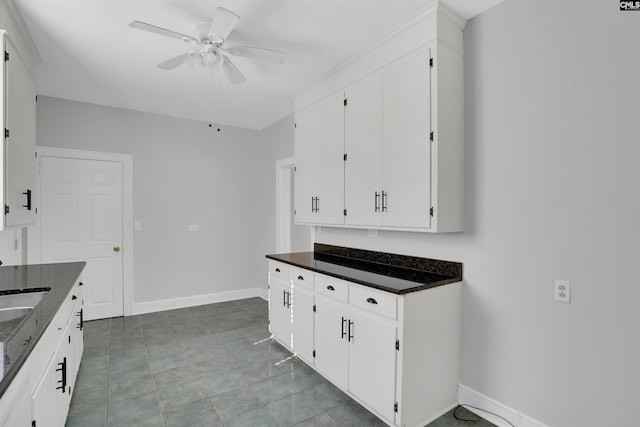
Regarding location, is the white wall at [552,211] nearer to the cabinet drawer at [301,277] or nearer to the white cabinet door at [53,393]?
the cabinet drawer at [301,277]

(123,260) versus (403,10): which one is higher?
(403,10)

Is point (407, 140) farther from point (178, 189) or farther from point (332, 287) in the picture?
point (178, 189)

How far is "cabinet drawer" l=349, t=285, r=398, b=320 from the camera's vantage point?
2.06 meters

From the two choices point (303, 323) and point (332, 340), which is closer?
point (332, 340)

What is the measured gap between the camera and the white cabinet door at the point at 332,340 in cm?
243

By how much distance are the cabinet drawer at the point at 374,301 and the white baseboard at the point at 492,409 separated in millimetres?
887

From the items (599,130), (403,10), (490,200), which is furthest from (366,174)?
(599,130)

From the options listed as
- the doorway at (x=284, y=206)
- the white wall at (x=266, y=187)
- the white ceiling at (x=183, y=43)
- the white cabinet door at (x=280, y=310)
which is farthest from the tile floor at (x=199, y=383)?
the white ceiling at (x=183, y=43)

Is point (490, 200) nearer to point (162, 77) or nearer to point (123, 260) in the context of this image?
point (162, 77)

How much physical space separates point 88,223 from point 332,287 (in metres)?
3.42

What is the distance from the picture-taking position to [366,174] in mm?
2742

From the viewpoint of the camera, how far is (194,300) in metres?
4.83

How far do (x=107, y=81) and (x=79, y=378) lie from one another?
2829 mm

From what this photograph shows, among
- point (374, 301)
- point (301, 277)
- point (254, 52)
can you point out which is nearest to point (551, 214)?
point (374, 301)
